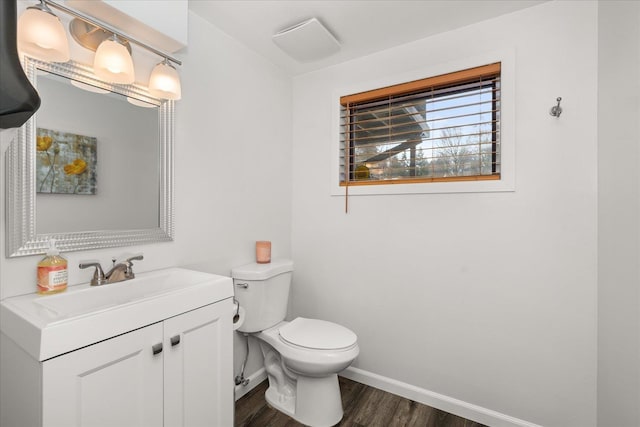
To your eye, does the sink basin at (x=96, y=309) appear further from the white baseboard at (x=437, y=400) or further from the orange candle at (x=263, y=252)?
the white baseboard at (x=437, y=400)

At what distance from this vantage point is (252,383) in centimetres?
205

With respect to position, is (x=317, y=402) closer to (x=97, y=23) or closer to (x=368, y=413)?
(x=368, y=413)

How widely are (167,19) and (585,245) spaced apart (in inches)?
88.0

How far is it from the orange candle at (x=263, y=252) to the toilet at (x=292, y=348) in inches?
1.7

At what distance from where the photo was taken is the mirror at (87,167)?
113cm

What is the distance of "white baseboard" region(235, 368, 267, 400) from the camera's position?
193 cm

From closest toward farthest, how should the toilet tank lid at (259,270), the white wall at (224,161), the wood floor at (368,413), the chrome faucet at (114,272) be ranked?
the chrome faucet at (114,272) → the white wall at (224,161) → the wood floor at (368,413) → the toilet tank lid at (259,270)

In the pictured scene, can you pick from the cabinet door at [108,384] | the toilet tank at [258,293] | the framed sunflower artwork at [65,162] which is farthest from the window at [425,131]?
the cabinet door at [108,384]

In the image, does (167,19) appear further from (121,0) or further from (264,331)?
(264,331)

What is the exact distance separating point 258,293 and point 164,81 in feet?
4.00

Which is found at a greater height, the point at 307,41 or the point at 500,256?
the point at 307,41

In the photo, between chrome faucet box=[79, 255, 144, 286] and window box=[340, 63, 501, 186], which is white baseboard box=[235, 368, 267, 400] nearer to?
chrome faucet box=[79, 255, 144, 286]

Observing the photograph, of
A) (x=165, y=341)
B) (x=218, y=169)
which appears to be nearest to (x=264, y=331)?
(x=165, y=341)

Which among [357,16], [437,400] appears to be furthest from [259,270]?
[357,16]
